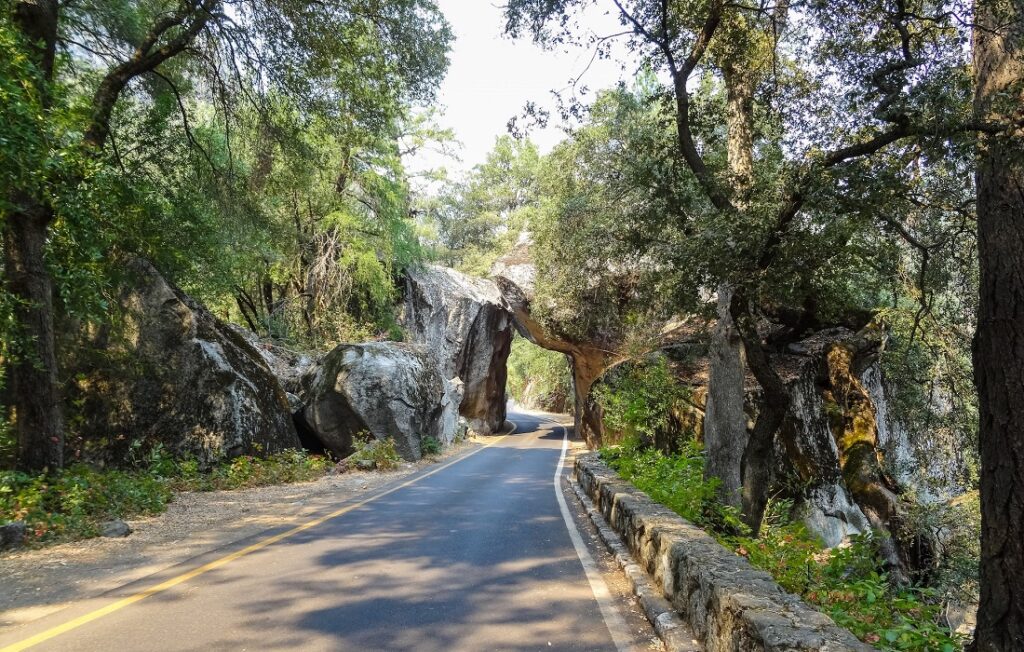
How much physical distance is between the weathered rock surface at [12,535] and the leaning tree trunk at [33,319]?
2144mm

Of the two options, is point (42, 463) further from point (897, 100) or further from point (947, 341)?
point (947, 341)

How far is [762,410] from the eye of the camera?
958 centimetres

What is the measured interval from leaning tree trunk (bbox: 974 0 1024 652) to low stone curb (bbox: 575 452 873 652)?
1.34 m

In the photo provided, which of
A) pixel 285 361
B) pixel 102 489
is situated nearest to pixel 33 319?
pixel 102 489

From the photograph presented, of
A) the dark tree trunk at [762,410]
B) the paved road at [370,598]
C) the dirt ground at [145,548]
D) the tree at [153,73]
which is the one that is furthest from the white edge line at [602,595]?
the tree at [153,73]

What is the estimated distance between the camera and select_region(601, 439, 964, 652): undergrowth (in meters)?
4.34

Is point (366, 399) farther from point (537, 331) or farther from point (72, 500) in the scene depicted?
point (537, 331)

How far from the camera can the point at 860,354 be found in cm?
1620

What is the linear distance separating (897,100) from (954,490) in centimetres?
1275

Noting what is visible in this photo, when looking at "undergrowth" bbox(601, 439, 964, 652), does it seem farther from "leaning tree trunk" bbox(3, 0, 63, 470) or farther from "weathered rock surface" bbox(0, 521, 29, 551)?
"leaning tree trunk" bbox(3, 0, 63, 470)

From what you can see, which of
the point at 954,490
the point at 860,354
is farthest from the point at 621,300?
the point at 954,490

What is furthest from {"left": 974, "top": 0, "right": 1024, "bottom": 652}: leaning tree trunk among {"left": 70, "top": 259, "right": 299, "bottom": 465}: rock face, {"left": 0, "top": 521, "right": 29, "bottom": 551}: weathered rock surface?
{"left": 70, "top": 259, "right": 299, "bottom": 465}: rock face

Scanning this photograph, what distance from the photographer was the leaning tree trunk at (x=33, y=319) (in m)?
9.00

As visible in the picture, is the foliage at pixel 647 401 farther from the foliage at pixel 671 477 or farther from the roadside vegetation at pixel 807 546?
the foliage at pixel 671 477
